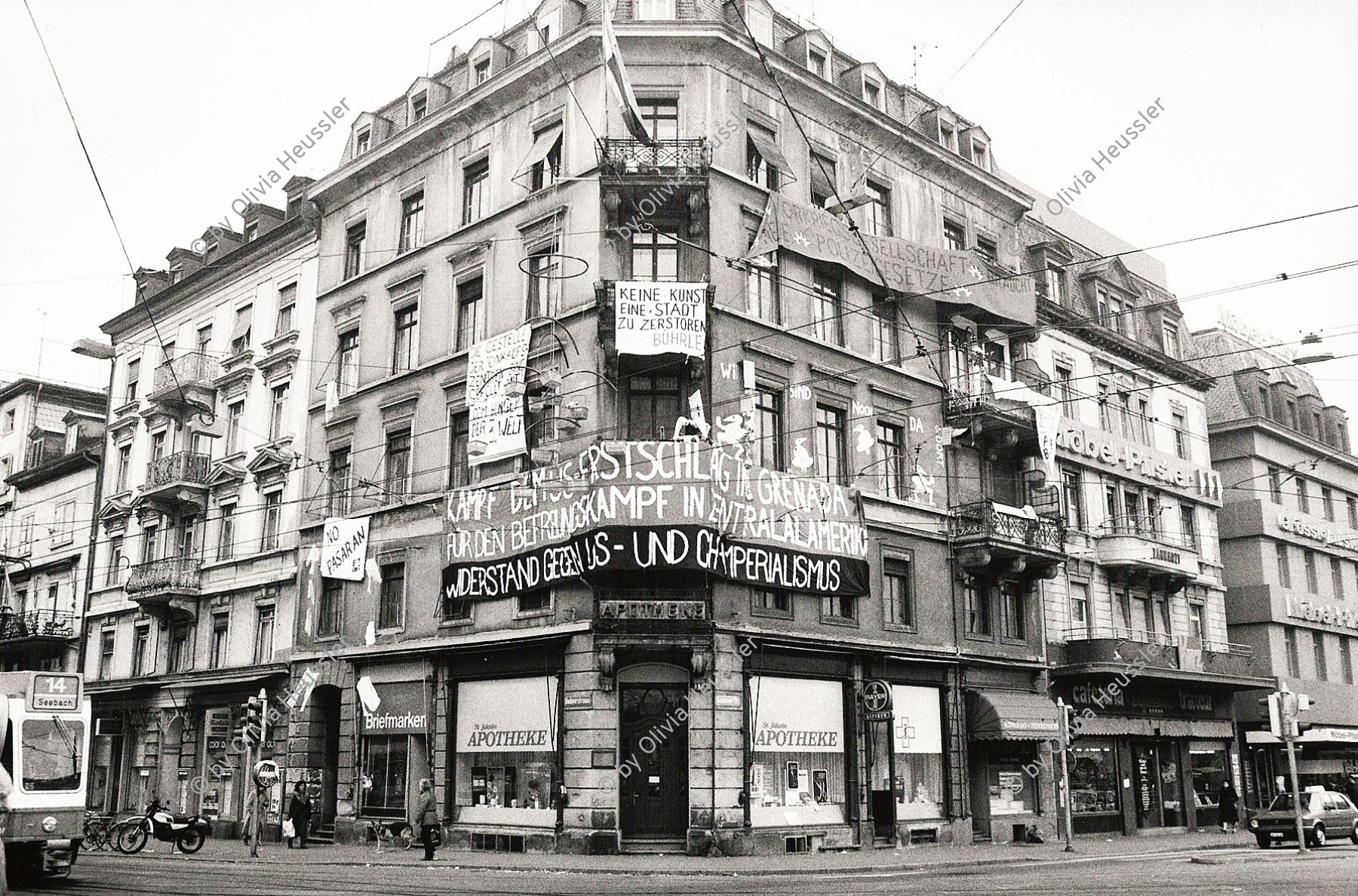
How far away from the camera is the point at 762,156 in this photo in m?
30.5

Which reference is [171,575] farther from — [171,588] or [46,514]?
[46,514]

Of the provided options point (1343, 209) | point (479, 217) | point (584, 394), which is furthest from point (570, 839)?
point (1343, 209)

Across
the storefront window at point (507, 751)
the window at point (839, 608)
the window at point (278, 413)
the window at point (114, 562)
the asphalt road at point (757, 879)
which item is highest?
the window at point (278, 413)

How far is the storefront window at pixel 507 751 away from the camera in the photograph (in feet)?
88.5

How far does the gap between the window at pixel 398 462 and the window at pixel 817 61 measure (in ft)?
48.6

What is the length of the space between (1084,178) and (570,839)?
19.0 meters

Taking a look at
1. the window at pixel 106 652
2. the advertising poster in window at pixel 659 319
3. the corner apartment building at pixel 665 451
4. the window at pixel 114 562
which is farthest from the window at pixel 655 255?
the window at pixel 106 652

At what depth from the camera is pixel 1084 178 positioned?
2841 cm

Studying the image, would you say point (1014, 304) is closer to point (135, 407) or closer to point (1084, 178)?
point (1084, 178)

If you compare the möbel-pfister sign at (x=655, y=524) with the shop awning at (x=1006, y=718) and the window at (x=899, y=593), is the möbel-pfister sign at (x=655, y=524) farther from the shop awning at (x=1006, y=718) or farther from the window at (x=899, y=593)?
the shop awning at (x=1006, y=718)

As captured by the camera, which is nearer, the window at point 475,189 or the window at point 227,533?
the window at point 475,189

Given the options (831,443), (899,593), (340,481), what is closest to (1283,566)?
(899,593)

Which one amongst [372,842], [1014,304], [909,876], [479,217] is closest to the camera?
[909,876]

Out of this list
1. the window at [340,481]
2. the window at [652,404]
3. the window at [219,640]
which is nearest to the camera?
the window at [652,404]
